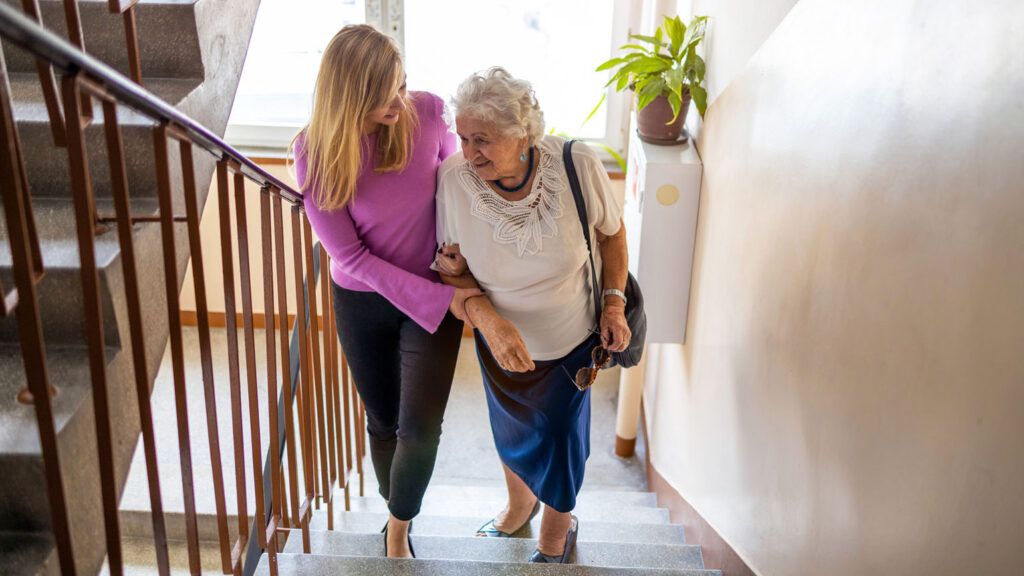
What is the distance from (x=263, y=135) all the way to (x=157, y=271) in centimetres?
324

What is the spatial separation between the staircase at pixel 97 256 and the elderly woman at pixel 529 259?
0.66 metres

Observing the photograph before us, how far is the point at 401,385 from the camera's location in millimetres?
2180

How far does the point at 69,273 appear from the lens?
5.32 ft

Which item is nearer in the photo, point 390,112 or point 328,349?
point 390,112

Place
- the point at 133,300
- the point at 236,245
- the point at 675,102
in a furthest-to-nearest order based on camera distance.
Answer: the point at 236,245 → the point at 675,102 → the point at 133,300

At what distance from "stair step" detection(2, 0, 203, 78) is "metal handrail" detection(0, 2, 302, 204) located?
62 centimetres

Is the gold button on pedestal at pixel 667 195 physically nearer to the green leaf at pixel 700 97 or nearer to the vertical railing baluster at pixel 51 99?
the green leaf at pixel 700 97

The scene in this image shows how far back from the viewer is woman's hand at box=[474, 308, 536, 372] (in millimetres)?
1952

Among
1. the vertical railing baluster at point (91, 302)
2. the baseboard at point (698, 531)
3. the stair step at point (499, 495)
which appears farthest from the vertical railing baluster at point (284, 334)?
the stair step at point (499, 495)

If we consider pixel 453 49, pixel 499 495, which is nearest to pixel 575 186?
pixel 499 495

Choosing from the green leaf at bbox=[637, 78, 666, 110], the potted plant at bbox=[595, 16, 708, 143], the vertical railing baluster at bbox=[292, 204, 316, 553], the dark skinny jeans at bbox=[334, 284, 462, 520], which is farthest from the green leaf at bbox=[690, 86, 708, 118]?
the vertical railing baluster at bbox=[292, 204, 316, 553]

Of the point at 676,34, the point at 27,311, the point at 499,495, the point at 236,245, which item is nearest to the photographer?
the point at 27,311

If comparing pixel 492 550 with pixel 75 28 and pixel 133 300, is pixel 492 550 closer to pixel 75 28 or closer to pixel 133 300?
pixel 133 300

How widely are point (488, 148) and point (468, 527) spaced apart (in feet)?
5.31
